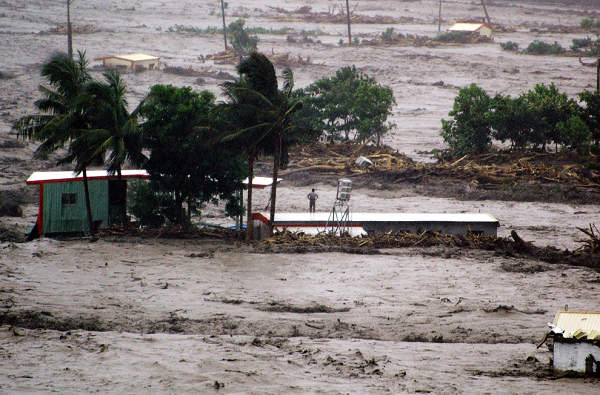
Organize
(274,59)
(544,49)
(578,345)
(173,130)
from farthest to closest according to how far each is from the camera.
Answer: (544,49) → (274,59) → (173,130) → (578,345)

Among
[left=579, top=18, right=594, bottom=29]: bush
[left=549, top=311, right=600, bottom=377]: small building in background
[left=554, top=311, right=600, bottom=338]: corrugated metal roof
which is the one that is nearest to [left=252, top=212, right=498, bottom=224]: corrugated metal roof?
[left=554, top=311, right=600, bottom=338]: corrugated metal roof

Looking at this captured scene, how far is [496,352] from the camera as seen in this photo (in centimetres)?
1395

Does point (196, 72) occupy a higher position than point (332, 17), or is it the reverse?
point (332, 17)

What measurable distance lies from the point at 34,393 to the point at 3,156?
3104cm

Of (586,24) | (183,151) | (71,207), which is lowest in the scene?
(71,207)

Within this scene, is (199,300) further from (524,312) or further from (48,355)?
(524,312)

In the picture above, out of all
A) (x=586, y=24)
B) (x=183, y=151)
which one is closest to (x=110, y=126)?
(x=183, y=151)

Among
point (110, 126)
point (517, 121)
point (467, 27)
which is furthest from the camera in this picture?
point (467, 27)

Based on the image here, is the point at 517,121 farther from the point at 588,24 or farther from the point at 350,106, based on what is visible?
the point at 588,24

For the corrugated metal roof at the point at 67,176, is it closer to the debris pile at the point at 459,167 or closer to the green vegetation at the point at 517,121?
the debris pile at the point at 459,167

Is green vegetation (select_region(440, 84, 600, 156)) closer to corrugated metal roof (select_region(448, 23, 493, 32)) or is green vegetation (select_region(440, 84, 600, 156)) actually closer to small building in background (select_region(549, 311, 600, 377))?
small building in background (select_region(549, 311, 600, 377))

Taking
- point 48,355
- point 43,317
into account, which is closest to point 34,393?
point 48,355

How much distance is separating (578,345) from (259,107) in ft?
48.8

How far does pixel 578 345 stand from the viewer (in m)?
11.9
